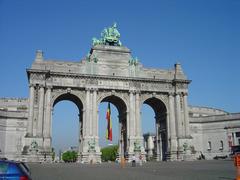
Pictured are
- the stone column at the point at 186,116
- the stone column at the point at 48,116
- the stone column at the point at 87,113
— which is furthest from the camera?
the stone column at the point at 186,116

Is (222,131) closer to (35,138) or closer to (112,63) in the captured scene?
(112,63)

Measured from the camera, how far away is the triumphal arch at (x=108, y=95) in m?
56.8

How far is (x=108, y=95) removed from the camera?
61594 mm

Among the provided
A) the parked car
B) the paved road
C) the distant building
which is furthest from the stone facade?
the parked car

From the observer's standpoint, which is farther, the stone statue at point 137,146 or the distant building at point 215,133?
the distant building at point 215,133

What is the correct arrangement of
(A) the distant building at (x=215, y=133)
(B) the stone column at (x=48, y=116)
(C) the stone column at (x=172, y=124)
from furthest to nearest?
(A) the distant building at (x=215, y=133) → (C) the stone column at (x=172, y=124) → (B) the stone column at (x=48, y=116)

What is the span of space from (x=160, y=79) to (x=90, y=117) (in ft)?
54.3

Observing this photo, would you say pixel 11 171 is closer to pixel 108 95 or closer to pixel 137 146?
pixel 137 146

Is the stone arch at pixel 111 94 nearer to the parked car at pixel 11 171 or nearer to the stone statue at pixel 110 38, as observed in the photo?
the stone statue at pixel 110 38

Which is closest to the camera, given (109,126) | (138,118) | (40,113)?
(40,113)

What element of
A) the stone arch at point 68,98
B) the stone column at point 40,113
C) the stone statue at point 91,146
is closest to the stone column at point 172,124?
the stone statue at point 91,146

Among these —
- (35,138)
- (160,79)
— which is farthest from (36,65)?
(160,79)

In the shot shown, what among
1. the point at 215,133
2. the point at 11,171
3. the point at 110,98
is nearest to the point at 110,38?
the point at 110,98

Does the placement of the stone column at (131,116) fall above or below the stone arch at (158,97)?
below
